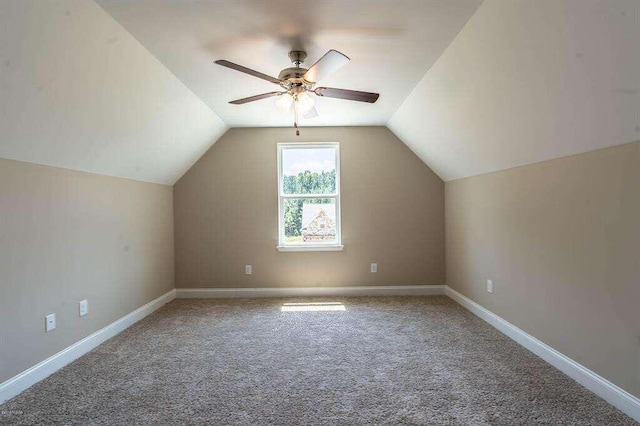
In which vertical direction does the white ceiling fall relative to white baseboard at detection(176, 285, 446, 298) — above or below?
above

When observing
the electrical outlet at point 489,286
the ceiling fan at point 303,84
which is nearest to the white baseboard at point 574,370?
the electrical outlet at point 489,286

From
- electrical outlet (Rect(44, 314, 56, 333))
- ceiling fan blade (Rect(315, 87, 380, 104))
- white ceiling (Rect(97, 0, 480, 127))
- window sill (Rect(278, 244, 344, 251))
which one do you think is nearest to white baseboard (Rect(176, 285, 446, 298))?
window sill (Rect(278, 244, 344, 251))

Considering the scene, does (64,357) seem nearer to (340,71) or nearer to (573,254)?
(340,71)

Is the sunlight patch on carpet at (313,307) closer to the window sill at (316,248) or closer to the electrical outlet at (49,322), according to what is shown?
the window sill at (316,248)

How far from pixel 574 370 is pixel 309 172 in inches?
140

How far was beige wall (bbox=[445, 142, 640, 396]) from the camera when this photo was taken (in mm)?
2027

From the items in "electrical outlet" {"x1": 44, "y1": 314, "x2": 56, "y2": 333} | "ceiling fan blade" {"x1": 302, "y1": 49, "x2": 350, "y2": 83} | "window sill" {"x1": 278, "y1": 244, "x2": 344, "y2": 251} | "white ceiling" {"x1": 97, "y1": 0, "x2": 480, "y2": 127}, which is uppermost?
"white ceiling" {"x1": 97, "y1": 0, "x2": 480, "y2": 127}

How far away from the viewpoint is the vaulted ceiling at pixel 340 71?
70.9 inches

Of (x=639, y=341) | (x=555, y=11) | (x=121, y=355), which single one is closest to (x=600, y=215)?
(x=639, y=341)

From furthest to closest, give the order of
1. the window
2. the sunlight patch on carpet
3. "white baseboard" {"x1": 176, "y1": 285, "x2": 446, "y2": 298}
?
the window
"white baseboard" {"x1": 176, "y1": 285, "x2": 446, "y2": 298}
the sunlight patch on carpet

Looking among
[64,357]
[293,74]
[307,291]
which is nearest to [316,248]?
[307,291]

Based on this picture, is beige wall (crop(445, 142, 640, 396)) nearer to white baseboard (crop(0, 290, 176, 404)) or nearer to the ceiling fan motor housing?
the ceiling fan motor housing

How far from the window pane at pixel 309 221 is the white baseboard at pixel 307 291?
68 centimetres

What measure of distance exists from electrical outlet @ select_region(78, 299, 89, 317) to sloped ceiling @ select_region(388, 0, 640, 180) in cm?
358
